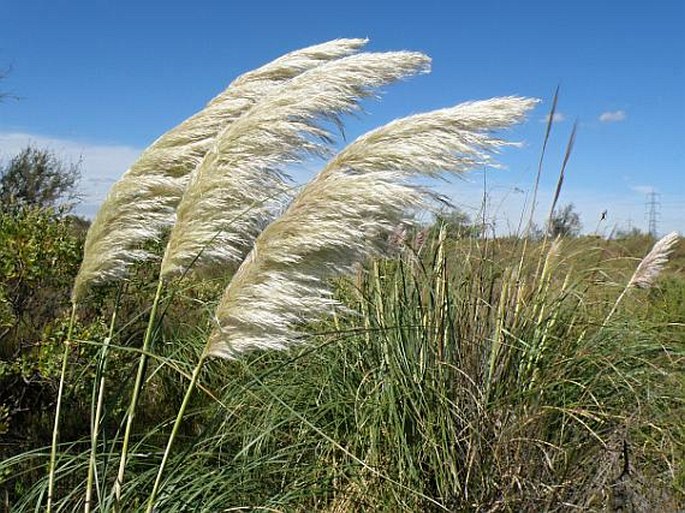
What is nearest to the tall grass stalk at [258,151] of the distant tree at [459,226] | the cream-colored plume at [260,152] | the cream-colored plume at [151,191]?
the cream-colored plume at [260,152]

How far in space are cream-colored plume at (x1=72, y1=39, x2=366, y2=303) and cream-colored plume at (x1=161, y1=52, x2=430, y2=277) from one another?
0.67 feet

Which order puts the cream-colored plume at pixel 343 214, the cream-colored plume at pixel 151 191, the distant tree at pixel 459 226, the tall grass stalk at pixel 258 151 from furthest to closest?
1. the distant tree at pixel 459 226
2. the cream-colored plume at pixel 151 191
3. the tall grass stalk at pixel 258 151
4. the cream-colored plume at pixel 343 214

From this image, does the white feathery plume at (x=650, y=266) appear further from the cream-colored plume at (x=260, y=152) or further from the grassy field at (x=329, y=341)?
the cream-colored plume at (x=260, y=152)

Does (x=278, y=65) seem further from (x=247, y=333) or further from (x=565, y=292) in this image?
(x=565, y=292)

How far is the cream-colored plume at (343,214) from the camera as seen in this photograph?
7.09ft

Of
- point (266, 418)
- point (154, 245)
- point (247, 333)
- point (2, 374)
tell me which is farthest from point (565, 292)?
point (2, 374)

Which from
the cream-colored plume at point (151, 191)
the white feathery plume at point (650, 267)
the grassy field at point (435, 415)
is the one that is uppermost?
the cream-colored plume at point (151, 191)

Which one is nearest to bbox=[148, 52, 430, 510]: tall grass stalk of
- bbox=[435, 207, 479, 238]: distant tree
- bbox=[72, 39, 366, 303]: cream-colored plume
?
bbox=[72, 39, 366, 303]: cream-colored plume

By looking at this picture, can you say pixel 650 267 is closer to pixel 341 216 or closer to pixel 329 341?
pixel 329 341

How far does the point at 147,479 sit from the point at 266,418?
683 millimetres

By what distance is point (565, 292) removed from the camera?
12.8ft

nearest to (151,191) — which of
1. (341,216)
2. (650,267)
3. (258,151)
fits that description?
(258,151)

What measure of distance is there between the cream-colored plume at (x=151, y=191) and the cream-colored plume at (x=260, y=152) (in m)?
0.21

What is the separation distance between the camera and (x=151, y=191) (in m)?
2.56
